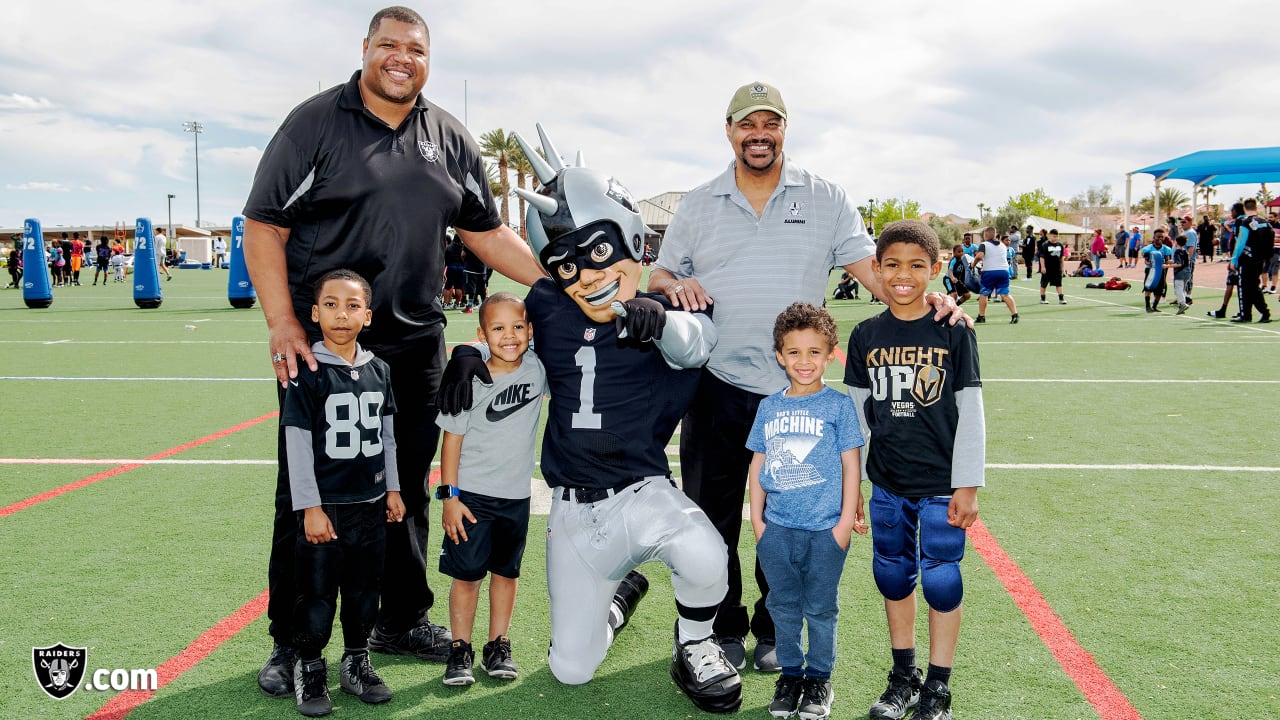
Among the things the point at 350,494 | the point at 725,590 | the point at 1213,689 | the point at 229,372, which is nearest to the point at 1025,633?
the point at 1213,689

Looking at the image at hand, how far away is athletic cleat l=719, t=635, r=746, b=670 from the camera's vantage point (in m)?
3.53

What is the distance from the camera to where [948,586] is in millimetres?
3010

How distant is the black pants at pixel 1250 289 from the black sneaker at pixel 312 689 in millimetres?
16630

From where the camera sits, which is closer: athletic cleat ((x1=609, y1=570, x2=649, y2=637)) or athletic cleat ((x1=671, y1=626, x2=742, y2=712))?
athletic cleat ((x1=671, y1=626, x2=742, y2=712))

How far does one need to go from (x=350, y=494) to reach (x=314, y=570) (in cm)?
30

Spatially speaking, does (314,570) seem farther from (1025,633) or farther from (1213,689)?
(1213,689)

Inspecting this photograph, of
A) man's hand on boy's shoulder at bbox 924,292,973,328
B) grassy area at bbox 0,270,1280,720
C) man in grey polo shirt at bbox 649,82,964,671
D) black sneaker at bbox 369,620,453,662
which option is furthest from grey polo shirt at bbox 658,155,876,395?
black sneaker at bbox 369,620,453,662

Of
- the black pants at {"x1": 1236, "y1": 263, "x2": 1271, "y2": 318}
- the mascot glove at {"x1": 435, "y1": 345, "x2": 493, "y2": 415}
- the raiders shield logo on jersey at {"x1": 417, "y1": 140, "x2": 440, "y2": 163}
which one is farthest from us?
the black pants at {"x1": 1236, "y1": 263, "x2": 1271, "y2": 318}

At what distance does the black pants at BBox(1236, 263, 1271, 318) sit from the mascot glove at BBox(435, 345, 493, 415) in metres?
16.0

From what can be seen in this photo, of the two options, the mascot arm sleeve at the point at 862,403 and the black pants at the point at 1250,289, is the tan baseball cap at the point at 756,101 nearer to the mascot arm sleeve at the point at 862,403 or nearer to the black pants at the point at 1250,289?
the mascot arm sleeve at the point at 862,403

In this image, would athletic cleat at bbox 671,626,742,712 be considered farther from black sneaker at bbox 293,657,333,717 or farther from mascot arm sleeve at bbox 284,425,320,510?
mascot arm sleeve at bbox 284,425,320,510

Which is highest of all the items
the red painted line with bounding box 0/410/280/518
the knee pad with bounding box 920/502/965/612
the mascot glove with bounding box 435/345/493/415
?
the mascot glove with bounding box 435/345/493/415

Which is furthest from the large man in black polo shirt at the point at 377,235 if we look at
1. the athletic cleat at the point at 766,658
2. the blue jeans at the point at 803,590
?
the blue jeans at the point at 803,590

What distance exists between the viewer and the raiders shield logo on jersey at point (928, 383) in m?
3.06
